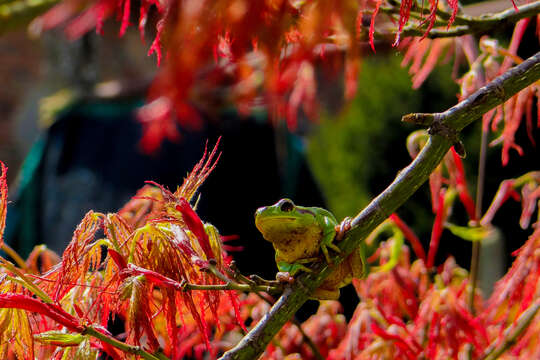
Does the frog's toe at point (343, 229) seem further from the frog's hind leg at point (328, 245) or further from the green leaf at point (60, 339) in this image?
the green leaf at point (60, 339)

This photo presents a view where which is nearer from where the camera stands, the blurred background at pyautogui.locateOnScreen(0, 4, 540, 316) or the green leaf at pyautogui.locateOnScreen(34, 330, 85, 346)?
the green leaf at pyautogui.locateOnScreen(34, 330, 85, 346)

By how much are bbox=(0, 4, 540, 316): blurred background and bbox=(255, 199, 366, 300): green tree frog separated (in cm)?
47

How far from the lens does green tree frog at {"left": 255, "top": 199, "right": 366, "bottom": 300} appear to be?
0.60 metres

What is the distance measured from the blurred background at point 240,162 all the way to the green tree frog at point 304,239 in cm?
47

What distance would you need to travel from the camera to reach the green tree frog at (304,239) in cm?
60

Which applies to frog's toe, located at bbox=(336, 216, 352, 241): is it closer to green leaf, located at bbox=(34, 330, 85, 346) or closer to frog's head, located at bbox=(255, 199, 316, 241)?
frog's head, located at bbox=(255, 199, 316, 241)

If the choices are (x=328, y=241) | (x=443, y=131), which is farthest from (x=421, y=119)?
(x=328, y=241)

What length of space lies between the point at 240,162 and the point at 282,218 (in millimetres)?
1399

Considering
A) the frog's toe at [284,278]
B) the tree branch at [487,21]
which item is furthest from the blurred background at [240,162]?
the frog's toe at [284,278]

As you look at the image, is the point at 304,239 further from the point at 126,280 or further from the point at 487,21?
the point at 487,21

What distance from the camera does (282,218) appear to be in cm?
63

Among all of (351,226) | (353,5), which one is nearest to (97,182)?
(351,226)

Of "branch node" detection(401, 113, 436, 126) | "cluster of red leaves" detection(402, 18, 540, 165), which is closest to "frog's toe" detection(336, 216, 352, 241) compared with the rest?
"branch node" detection(401, 113, 436, 126)

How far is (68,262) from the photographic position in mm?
568
